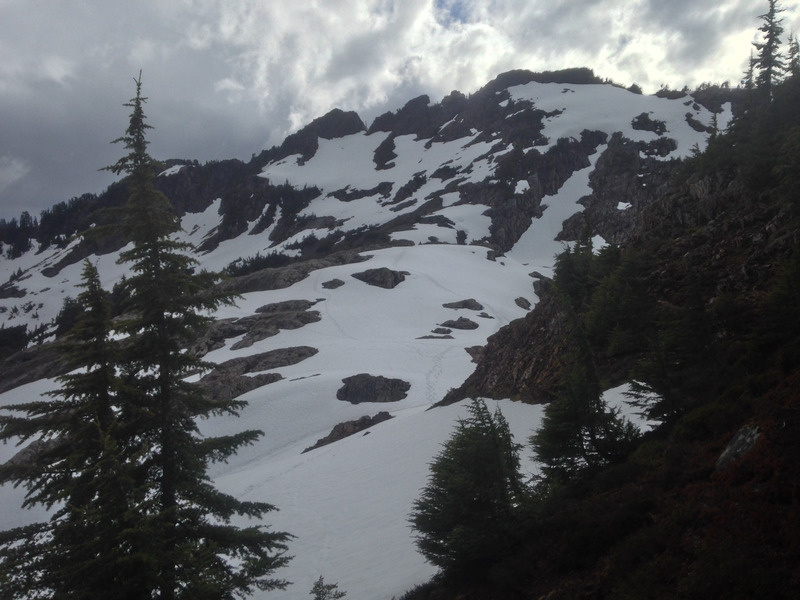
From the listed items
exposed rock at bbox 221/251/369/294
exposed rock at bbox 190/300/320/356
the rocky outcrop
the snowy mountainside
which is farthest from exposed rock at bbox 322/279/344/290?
exposed rock at bbox 190/300/320/356

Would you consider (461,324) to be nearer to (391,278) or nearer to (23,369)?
(391,278)

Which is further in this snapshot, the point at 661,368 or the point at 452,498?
the point at 661,368

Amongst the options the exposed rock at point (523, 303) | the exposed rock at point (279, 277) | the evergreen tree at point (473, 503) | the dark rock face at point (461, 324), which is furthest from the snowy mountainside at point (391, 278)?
the evergreen tree at point (473, 503)

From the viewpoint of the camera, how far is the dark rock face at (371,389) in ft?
144

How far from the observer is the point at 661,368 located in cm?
1430

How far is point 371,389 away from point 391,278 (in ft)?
120

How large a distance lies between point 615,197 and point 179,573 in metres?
130

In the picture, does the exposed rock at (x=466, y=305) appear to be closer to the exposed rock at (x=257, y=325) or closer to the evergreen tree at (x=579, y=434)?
the exposed rock at (x=257, y=325)

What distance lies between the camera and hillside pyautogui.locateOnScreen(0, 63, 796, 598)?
20.1 metres

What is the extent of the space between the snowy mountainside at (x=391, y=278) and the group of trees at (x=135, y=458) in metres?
Answer: 6.51

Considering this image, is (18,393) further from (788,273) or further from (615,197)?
(615,197)

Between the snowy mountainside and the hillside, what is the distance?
251 millimetres

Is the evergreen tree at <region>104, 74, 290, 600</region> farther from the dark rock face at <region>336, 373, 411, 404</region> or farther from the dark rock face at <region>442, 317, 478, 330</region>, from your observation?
the dark rock face at <region>442, 317, 478, 330</region>

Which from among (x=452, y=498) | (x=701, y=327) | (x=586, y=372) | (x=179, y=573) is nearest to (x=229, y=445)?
(x=179, y=573)
